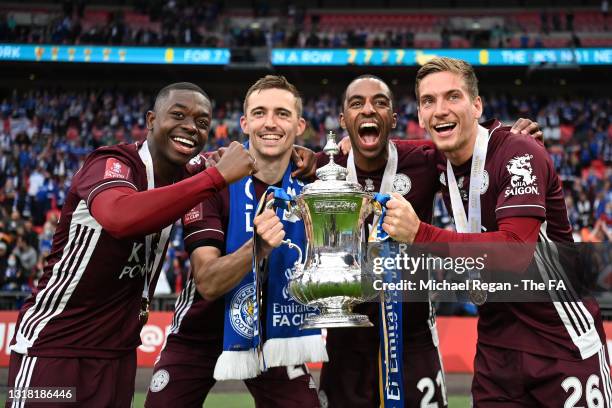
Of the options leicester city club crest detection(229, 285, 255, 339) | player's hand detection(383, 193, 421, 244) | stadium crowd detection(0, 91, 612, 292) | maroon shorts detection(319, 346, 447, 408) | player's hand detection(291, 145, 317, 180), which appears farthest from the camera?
stadium crowd detection(0, 91, 612, 292)

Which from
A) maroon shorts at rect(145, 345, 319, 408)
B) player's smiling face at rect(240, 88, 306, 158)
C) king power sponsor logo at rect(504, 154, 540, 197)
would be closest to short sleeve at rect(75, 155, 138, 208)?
player's smiling face at rect(240, 88, 306, 158)

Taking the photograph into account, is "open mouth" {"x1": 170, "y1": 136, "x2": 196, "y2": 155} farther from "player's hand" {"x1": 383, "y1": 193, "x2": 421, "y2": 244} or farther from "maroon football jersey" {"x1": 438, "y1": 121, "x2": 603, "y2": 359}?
"maroon football jersey" {"x1": 438, "y1": 121, "x2": 603, "y2": 359}

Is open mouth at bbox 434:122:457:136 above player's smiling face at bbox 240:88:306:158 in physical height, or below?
below

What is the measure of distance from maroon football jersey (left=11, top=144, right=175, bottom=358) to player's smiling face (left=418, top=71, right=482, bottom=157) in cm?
153

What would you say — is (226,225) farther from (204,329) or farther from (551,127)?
(551,127)

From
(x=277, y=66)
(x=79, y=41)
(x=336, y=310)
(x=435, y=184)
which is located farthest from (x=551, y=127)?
(x=336, y=310)

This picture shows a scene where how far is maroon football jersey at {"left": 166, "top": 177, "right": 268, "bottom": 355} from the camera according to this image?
3.60 m

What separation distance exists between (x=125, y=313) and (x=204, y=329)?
0.56m

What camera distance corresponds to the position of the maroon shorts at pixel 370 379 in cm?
394

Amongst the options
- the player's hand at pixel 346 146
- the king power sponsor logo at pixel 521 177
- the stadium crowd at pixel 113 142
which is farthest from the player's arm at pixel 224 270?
the stadium crowd at pixel 113 142

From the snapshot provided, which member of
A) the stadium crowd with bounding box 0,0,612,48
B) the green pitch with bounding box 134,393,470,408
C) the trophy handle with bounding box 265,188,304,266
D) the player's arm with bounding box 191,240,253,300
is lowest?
the green pitch with bounding box 134,393,470,408

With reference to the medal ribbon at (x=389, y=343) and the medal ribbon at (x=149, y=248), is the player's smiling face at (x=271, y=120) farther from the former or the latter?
the medal ribbon at (x=389, y=343)

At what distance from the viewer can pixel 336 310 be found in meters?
3.00

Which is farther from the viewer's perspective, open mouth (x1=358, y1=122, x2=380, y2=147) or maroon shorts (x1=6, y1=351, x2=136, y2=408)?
open mouth (x1=358, y1=122, x2=380, y2=147)
